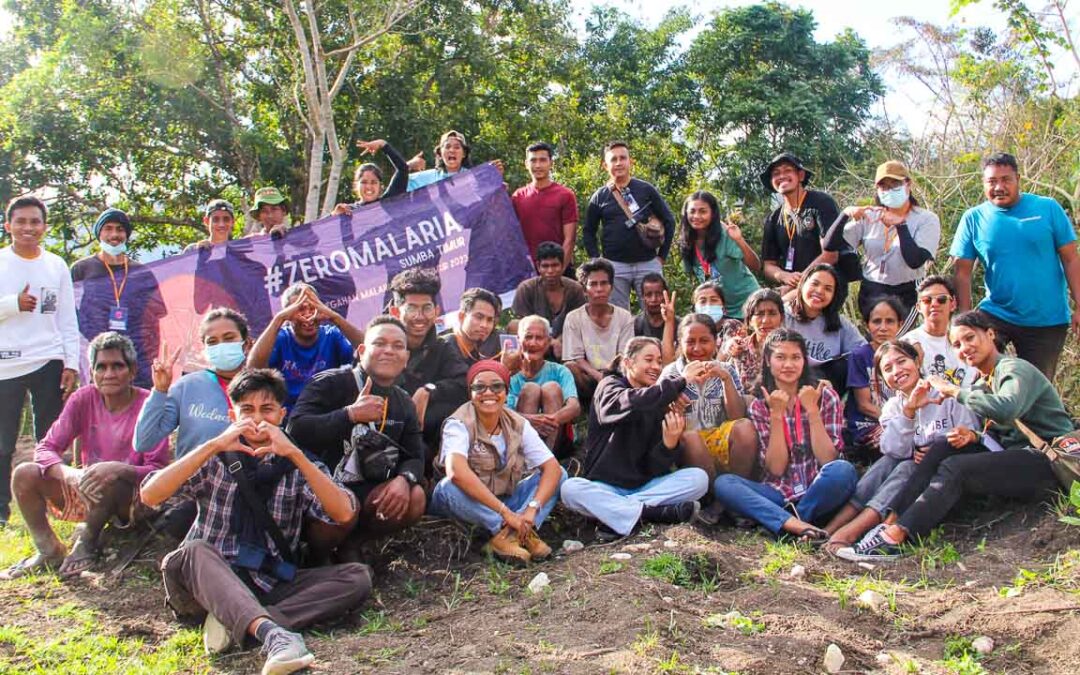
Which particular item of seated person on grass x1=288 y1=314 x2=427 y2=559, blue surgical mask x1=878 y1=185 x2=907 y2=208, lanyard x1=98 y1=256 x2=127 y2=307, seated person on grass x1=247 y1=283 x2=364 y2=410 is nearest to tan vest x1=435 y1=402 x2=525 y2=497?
seated person on grass x1=288 y1=314 x2=427 y2=559

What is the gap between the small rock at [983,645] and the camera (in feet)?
13.0

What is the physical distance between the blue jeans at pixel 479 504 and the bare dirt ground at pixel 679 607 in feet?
0.38

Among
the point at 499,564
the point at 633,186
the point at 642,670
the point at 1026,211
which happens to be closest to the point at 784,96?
the point at 633,186

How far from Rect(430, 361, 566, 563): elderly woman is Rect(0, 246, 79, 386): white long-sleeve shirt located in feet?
9.34

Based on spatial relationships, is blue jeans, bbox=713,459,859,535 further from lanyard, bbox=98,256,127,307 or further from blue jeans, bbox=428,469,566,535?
lanyard, bbox=98,256,127,307

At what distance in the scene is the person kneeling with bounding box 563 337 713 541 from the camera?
215 inches

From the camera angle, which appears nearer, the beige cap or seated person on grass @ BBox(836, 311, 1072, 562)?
seated person on grass @ BBox(836, 311, 1072, 562)

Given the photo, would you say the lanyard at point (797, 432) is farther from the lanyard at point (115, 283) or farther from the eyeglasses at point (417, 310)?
the lanyard at point (115, 283)

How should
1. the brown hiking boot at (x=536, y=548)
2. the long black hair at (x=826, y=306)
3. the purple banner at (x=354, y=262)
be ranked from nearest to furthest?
the brown hiking boot at (x=536, y=548), the long black hair at (x=826, y=306), the purple banner at (x=354, y=262)

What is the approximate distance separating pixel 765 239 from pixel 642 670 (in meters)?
4.51

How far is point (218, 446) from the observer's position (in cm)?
426

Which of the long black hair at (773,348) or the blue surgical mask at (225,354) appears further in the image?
the long black hair at (773,348)

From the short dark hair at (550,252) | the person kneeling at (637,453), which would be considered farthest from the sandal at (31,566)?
the short dark hair at (550,252)

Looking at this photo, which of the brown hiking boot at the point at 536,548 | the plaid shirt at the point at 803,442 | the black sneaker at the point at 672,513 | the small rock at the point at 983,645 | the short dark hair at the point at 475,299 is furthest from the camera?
the short dark hair at the point at 475,299
